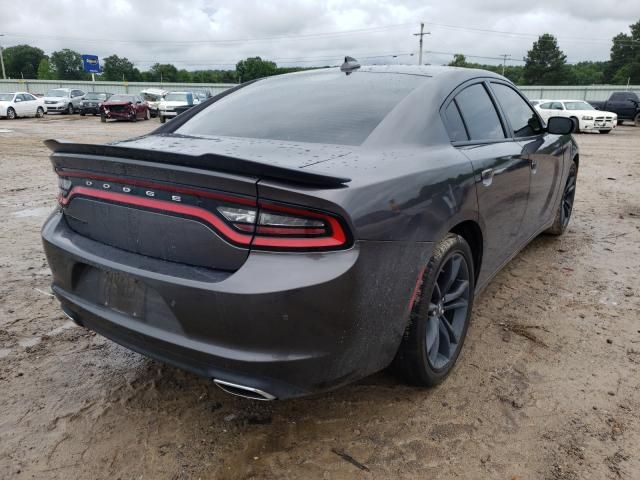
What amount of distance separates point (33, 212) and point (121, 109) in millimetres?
20883

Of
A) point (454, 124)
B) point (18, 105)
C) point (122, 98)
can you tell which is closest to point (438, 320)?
point (454, 124)

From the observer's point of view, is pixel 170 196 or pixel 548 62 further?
pixel 548 62

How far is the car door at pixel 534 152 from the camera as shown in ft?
11.5

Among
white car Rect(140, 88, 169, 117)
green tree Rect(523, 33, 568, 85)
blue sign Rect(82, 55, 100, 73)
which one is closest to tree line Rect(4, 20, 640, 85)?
green tree Rect(523, 33, 568, 85)

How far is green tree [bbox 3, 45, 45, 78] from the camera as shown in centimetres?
10863

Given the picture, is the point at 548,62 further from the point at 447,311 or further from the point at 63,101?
the point at 447,311

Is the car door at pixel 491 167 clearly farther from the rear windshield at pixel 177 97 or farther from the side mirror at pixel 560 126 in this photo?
the rear windshield at pixel 177 97

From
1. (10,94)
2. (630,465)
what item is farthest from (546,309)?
(10,94)

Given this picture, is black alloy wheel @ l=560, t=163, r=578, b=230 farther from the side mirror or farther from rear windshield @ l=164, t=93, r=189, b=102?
rear windshield @ l=164, t=93, r=189, b=102

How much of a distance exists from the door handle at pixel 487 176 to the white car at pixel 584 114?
19.4 meters

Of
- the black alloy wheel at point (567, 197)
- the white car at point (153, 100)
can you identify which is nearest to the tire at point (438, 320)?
the black alloy wheel at point (567, 197)

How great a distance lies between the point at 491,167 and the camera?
2777mm

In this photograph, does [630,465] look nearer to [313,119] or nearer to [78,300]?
[313,119]

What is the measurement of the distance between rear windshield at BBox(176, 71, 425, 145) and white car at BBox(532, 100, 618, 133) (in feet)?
63.9
